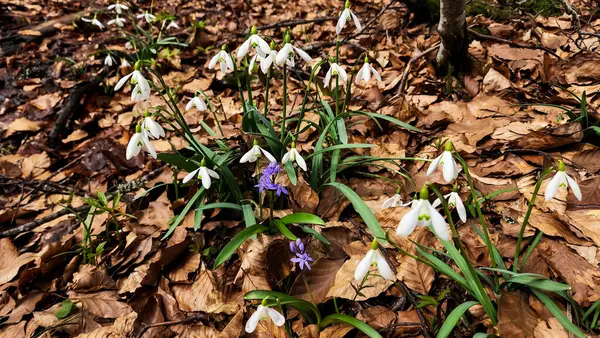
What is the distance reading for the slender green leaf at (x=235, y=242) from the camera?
1.50 m

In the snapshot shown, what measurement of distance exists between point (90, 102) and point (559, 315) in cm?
373

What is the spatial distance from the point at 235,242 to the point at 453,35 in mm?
2093

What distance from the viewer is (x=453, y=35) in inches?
102

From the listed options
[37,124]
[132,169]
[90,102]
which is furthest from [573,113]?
[37,124]

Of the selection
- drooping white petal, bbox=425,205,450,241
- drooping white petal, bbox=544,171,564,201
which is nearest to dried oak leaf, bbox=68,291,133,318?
drooping white petal, bbox=425,205,450,241

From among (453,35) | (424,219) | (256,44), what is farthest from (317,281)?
(453,35)

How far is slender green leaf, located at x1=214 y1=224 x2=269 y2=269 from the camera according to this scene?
1503mm

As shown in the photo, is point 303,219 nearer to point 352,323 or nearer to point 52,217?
point 352,323

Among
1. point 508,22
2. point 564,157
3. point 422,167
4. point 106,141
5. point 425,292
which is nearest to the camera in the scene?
point 425,292

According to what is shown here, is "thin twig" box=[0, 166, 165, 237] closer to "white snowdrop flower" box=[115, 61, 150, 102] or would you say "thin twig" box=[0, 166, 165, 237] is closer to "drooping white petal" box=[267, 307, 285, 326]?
"white snowdrop flower" box=[115, 61, 150, 102]

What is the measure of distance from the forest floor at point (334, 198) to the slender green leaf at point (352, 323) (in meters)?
0.03

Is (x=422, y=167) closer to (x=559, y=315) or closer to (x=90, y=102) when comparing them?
(x=559, y=315)

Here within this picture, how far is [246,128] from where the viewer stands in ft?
6.88

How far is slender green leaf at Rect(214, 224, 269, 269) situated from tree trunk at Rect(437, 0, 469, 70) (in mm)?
1934
